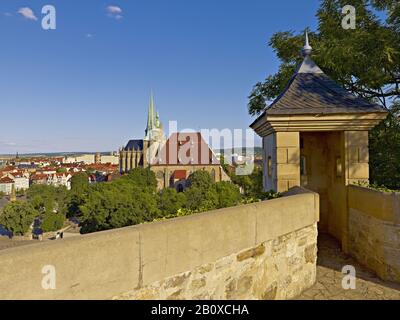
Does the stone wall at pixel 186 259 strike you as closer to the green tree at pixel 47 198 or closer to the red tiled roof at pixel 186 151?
the green tree at pixel 47 198

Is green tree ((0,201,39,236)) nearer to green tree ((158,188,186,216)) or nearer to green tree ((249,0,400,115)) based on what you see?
green tree ((158,188,186,216))

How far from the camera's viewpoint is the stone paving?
470cm

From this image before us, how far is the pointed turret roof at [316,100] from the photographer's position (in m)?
6.05

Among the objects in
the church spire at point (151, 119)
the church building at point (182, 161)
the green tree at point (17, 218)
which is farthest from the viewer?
the church spire at point (151, 119)

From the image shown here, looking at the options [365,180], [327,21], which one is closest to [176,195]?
[327,21]

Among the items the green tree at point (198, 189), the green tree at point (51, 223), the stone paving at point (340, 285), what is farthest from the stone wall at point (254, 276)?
the green tree at point (51, 223)

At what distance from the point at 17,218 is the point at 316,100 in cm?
6212

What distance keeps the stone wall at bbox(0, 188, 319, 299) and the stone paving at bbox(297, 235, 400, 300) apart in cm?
26

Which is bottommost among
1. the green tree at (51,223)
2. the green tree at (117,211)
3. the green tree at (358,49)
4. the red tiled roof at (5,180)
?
the green tree at (51,223)

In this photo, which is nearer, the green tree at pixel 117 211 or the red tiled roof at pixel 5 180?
the green tree at pixel 117 211

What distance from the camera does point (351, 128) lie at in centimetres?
617

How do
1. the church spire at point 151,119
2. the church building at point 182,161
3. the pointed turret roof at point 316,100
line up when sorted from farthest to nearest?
the church spire at point 151,119 < the church building at point 182,161 < the pointed turret roof at point 316,100

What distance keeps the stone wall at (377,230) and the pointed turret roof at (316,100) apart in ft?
4.92

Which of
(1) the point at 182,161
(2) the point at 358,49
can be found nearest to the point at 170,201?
(1) the point at 182,161
